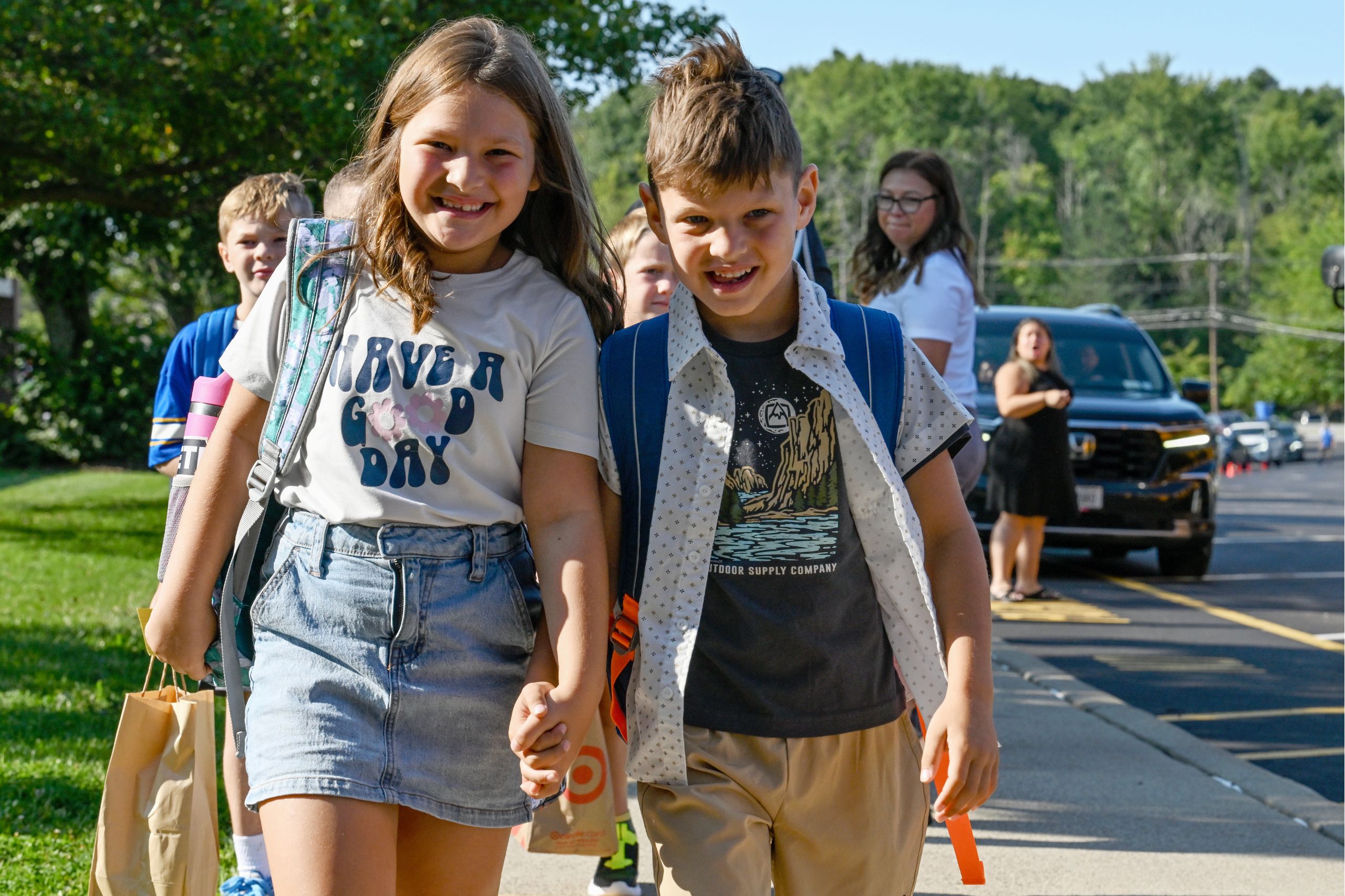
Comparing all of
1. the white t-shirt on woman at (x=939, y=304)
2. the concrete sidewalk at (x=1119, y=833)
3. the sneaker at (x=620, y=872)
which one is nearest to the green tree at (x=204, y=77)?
the white t-shirt on woman at (x=939, y=304)

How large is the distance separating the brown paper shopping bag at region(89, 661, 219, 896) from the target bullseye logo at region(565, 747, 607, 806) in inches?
29.5

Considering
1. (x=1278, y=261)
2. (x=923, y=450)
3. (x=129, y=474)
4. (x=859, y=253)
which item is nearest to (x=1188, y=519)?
(x=859, y=253)

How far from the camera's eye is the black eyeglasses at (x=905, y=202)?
461cm

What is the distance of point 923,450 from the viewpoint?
237cm

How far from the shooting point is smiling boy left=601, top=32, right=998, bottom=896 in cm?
229

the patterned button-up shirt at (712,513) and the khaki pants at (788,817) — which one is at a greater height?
the patterned button-up shirt at (712,513)

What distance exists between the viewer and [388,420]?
2.25 metres

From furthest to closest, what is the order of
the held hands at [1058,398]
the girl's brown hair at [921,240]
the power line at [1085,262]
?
the power line at [1085,262] < the held hands at [1058,398] < the girl's brown hair at [921,240]

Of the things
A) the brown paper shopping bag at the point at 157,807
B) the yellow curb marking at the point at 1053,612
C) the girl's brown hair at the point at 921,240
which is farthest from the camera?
the yellow curb marking at the point at 1053,612

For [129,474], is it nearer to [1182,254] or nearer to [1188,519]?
[1188,519]

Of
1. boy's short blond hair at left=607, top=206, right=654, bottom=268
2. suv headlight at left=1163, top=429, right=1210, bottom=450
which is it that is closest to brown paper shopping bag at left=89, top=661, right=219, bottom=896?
boy's short blond hair at left=607, top=206, right=654, bottom=268

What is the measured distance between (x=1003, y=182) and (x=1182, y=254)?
12942 mm

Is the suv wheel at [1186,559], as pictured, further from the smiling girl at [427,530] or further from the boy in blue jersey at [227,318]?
the smiling girl at [427,530]

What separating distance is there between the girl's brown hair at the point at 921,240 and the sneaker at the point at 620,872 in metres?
1.97
